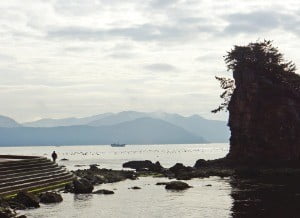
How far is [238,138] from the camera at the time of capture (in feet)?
363

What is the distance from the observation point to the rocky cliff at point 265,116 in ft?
351

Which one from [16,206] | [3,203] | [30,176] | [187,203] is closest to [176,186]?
[187,203]

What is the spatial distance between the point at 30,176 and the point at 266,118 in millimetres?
63826

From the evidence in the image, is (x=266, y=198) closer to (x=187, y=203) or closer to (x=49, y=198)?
(x=187, y=203)

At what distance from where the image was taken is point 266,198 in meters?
54.2

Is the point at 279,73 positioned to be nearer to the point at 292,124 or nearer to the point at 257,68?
the point at 257,68

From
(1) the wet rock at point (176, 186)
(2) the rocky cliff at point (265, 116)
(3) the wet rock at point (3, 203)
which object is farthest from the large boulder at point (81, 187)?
(2) the rocky cliff at point (265, 116)

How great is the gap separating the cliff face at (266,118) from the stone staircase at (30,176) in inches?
2000

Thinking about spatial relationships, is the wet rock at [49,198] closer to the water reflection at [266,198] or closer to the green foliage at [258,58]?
the water reflection at [266,198]

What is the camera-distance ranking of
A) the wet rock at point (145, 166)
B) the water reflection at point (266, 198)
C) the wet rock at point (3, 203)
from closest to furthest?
1. the wet rock at point (3, 203)
2. the water reflection at point (266, 198)
3. the wet rock at point (145, 166)

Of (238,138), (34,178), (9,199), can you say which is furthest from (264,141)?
(9,199)

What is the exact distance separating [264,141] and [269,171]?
1357cm

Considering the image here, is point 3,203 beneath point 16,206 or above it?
above

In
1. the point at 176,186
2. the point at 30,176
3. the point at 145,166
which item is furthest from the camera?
the point at 145,166
